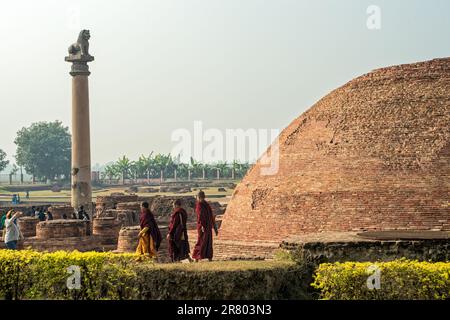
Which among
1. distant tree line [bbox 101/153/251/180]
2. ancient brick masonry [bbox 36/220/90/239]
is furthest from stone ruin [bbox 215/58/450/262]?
distant tree line [bbox 101/153/251/180]

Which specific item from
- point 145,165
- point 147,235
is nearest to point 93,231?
point 147,235

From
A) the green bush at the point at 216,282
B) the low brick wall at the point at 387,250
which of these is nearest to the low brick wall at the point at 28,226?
the low brick wall at the point at 387,250

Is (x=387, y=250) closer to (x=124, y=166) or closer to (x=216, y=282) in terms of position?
(x=216, y=282)

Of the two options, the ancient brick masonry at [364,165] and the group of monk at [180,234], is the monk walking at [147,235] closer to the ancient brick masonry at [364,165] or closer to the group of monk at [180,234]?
the group of monk at [180,234]

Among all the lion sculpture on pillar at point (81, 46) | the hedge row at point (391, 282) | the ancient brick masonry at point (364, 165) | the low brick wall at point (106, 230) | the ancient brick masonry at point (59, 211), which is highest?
the lion sculpture on pillar at point (81, 46)

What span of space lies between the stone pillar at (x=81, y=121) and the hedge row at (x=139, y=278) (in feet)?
55.4

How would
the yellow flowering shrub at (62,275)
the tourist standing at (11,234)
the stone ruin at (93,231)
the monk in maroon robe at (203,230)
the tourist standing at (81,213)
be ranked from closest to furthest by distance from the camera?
the yellow flowering shrub at (62,275), the monk in maroon robe at (203,230), the tourist standing at (11,234), the stone ruin at (93,231), the tourist standing at (81,213)

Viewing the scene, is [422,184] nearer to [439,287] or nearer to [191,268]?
[439,287]

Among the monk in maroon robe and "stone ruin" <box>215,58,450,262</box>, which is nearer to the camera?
the monk in maroon robe

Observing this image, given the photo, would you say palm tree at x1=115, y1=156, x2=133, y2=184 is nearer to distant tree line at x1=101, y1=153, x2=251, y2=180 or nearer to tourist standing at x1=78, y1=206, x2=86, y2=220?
distant tree line at x1=101, y1=153, x2=251, y2=180

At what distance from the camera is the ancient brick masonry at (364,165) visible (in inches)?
604

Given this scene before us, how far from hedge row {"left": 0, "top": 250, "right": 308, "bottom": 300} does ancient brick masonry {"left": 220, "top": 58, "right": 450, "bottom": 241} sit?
6.42 metres

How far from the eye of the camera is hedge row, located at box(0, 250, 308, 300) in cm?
877
